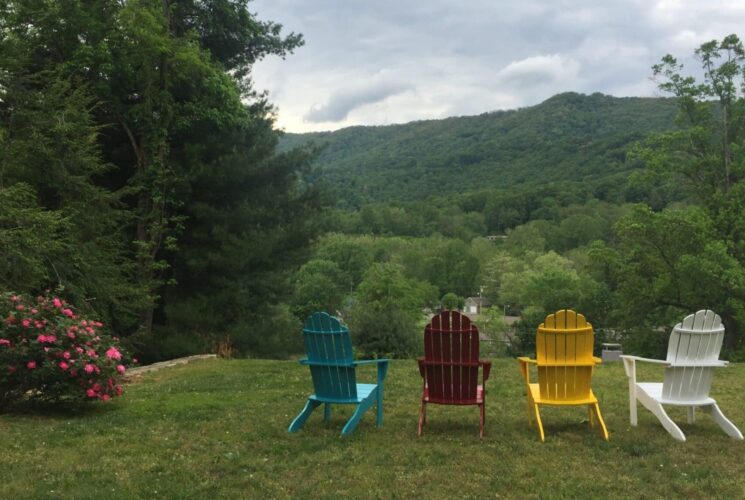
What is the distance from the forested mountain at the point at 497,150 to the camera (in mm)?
71444

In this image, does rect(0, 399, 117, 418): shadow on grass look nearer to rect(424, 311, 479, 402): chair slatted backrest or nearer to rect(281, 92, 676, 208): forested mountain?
rect(424, 311, 479, 402): chair slatted backrest

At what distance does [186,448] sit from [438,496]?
2049mm

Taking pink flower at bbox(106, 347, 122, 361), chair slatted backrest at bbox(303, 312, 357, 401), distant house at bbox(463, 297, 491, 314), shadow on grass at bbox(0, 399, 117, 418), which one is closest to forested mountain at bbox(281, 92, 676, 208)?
distant house at bbox(463, 297, 491, 314)

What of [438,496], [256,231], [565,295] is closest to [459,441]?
[438,496]

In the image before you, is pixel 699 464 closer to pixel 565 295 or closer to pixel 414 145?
pixel 565 295

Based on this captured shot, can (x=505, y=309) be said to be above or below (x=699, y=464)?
below

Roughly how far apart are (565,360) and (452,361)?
37.8 inches

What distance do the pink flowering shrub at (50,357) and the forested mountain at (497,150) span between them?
2471 inches

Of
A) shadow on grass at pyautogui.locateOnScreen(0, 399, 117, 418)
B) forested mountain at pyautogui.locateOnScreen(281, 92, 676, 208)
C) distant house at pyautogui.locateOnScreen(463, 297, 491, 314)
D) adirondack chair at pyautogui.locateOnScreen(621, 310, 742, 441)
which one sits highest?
forested mountain at pyautogui.locateOnScreen(281, 92, 676, 208)

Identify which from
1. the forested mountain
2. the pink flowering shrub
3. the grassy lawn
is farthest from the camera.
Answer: the forested mountain

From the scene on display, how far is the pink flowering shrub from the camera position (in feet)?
18.5

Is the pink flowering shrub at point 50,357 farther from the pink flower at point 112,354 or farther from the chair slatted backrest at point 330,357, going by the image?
the chair slatted backrest at point 330,357

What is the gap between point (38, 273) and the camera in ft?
28.0

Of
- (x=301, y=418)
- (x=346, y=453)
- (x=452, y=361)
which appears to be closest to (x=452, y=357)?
(x=452, y=361)
